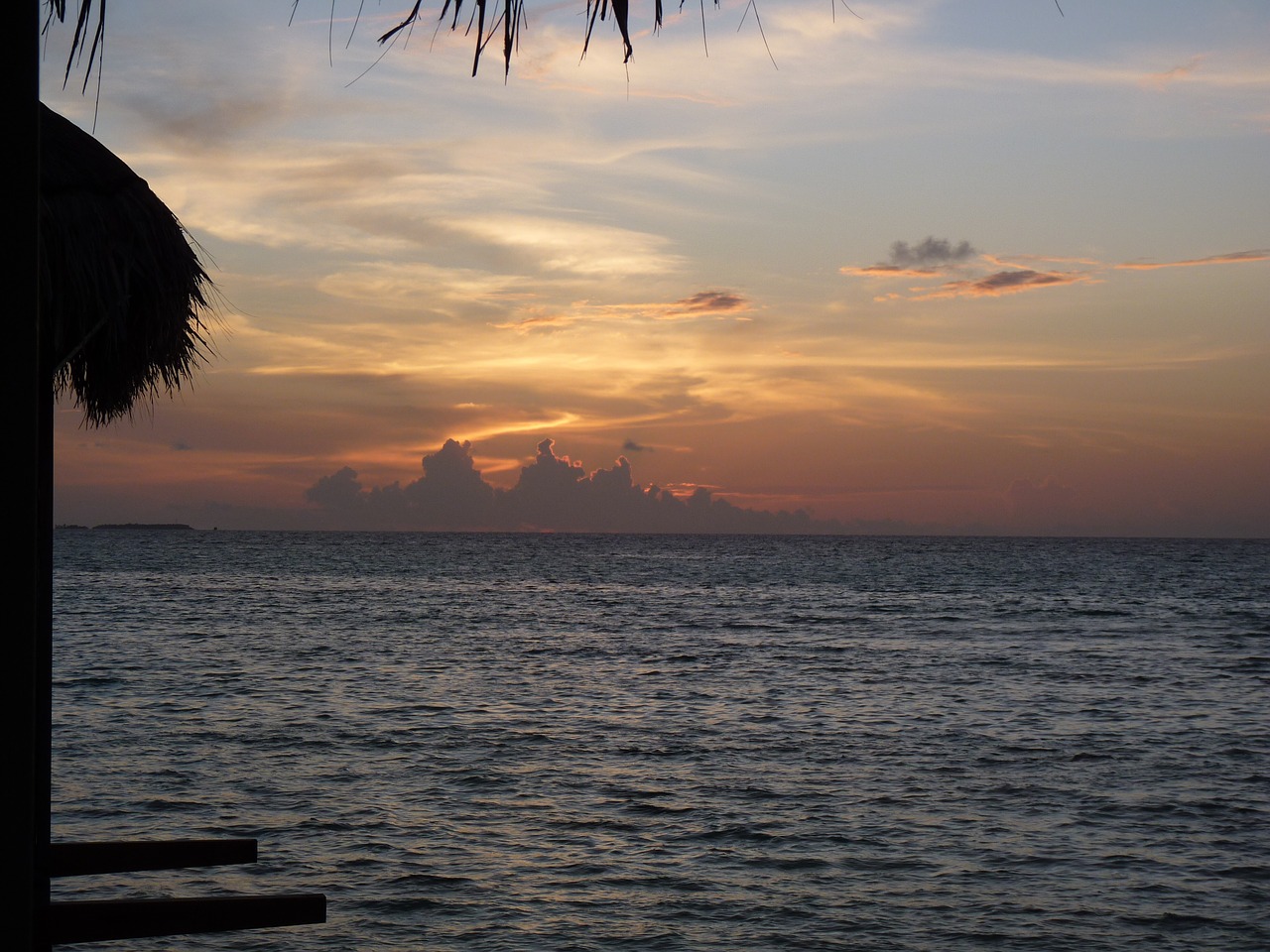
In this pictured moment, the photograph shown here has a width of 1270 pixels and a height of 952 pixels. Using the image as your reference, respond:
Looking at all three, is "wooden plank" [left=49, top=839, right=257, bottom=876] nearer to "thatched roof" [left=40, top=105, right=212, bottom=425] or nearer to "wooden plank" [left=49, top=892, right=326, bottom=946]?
"wooden plank" [left=49, top=892, right=326, bottom=946]

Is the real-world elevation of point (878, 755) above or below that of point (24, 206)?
below

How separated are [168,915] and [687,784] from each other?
35.8ft

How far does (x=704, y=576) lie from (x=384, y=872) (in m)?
77.0

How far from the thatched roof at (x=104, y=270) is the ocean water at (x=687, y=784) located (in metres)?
5.50

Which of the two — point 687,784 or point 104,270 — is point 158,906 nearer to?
point 104,270

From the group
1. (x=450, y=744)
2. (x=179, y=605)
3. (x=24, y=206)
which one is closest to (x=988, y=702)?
(x=450, y=744)

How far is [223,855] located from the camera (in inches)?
202

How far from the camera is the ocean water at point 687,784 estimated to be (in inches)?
381

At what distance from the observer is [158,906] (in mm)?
4012

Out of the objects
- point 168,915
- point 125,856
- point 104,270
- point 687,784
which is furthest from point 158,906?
point 687,784

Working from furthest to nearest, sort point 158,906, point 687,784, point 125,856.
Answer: point 687,784
point 125,856
point 158,906

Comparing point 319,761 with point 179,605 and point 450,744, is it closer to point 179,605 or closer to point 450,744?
point 450,744

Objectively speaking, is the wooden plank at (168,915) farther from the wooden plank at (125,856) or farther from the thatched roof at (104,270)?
the thatched roof at (104,270)

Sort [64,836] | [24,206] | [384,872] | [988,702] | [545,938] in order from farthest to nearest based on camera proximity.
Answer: [988,702], [64,836], [384,872], [545,938], [24,206]
